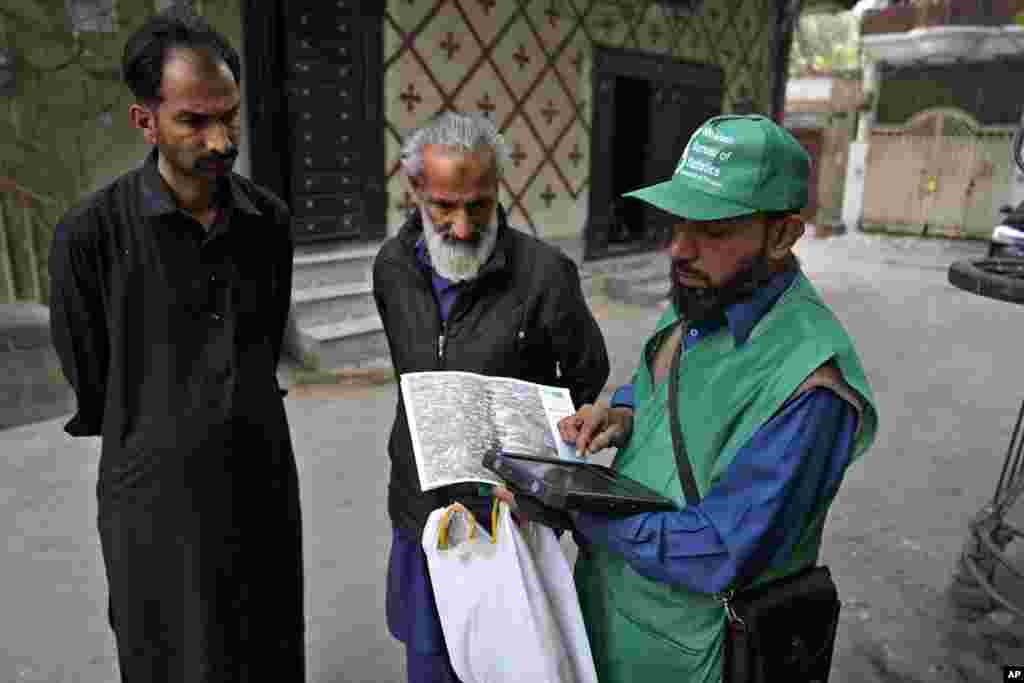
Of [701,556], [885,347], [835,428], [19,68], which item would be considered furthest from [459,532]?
[885,347]

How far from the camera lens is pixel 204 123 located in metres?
1.35

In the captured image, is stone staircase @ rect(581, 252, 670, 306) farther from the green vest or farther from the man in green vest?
the man in green vest

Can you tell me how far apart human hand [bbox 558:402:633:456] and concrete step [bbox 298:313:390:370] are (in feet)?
11.8

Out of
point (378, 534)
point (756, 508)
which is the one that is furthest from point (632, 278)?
point (756, 508)

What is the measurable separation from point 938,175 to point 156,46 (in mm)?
13822

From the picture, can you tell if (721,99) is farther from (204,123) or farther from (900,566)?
(204,123)

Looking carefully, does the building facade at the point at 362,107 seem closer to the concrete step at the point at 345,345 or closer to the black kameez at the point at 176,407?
the concrete step at the point at 345,345

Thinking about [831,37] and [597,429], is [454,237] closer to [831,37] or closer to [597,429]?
[597,429]

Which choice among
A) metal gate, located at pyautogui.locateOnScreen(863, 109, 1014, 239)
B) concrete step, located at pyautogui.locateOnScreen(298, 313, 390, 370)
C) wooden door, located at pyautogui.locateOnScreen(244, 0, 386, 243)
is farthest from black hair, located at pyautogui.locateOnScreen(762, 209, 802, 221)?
metal gate, located at pyautogui.locateOnScreen(863, 109, 1014, 239)

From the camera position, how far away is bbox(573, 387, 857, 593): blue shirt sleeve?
933mm

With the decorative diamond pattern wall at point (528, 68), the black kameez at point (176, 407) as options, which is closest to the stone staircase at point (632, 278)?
the decorative diamond pattern wall at point (528, 68)

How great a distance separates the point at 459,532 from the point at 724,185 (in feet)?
2.45

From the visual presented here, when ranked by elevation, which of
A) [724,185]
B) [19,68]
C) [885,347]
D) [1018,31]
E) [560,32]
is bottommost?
[885,347]

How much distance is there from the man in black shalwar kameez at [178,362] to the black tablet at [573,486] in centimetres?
62
